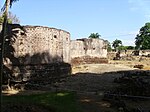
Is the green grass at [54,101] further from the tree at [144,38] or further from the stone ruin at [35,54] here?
the tree at [144,38]

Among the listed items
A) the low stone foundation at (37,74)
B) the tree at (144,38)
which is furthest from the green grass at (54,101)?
the tree at (144,38)

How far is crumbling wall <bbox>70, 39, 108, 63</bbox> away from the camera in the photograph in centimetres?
2639

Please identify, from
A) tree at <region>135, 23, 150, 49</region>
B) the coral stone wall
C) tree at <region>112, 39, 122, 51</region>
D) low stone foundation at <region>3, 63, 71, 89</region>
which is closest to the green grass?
low stone foundation at <region>3, 63, 71, 89</region>

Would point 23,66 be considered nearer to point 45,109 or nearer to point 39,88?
point 39,88

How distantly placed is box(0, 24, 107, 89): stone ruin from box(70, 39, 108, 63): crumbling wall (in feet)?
26.1

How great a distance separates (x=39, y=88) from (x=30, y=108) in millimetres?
4930

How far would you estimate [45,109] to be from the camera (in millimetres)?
10016

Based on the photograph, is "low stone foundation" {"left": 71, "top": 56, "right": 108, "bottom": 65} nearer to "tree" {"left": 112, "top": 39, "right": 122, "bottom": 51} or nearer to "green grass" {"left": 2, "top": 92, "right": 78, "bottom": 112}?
"green grass" {"left": 2, "top": 92, "right": 78, "bottom": 112}

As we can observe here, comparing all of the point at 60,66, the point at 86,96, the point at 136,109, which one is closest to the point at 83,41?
the point at 60,66

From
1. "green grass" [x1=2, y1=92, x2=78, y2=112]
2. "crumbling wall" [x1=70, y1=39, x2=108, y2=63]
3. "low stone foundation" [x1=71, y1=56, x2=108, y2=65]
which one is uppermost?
"crumbling wall" [x1=70, y1=39, x2=108, y2=63]

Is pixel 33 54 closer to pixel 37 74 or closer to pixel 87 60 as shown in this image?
pixel 37 74

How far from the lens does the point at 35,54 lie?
51.6 ft

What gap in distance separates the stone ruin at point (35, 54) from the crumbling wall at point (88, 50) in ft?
26.1

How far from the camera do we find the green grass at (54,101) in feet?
33.6
